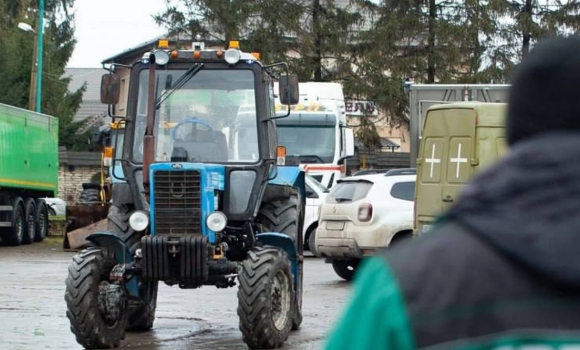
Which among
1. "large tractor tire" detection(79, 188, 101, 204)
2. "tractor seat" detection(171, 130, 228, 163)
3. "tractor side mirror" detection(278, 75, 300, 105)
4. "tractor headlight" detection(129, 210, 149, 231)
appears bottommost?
"tractor headlight" detection(129, 210, 149, 231)

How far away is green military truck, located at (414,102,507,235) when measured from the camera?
16.3m

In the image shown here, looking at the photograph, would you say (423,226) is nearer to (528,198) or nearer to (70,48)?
(528,198)

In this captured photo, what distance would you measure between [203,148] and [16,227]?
18.1 meters

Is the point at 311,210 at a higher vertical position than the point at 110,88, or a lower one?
lower

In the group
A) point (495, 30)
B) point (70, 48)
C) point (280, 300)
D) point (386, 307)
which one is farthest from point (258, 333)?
point (70, 48)

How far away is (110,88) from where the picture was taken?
11.2 meters

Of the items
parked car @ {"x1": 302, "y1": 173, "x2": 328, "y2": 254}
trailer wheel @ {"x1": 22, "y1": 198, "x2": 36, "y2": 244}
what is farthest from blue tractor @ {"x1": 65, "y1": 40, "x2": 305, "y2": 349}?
trailer wheel @ {"x1": 22, "y1": 198, "x2": 36, "y2": 244}

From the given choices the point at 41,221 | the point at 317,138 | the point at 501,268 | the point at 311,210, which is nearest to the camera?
the point at 501,268

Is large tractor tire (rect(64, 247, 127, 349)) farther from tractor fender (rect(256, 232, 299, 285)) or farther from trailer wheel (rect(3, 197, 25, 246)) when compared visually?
trailer wheel (rect(3, 197, 25, 246))

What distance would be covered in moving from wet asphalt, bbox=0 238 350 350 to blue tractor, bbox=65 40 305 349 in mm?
376

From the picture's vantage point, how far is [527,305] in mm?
1885

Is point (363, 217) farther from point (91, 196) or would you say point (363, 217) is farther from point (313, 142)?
point (91, 196)

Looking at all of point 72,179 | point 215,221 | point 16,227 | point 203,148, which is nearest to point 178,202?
point 215,221

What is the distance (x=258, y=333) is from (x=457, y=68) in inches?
1259
